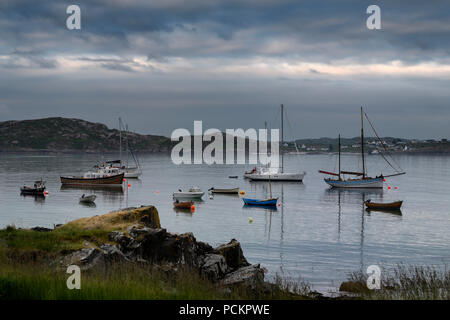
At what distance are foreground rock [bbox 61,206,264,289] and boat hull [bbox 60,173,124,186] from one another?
69.8 m

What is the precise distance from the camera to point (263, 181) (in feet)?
342

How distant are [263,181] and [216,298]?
9476 centimetres

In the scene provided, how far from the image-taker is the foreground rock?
15798mm

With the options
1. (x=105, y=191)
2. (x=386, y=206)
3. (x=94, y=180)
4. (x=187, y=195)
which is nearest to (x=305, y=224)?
(x=386, y=206)

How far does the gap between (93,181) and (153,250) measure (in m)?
73.6

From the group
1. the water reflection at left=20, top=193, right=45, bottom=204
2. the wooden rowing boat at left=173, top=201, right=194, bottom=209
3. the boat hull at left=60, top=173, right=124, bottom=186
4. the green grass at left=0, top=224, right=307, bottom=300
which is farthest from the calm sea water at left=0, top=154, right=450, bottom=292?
the green grass at left=0, top=224, right=307, bottom=300

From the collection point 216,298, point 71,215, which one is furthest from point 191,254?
Answer: point 71,215

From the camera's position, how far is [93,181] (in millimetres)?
87750

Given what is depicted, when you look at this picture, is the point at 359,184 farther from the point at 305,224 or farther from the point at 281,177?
the point at 305,224

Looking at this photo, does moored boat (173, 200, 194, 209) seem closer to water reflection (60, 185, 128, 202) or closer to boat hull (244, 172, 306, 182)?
water reflection (60, 185, 128, 202)

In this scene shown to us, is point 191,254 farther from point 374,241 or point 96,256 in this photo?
point 374,241

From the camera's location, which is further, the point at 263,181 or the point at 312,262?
the point at 263,181

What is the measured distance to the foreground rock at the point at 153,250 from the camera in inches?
622
